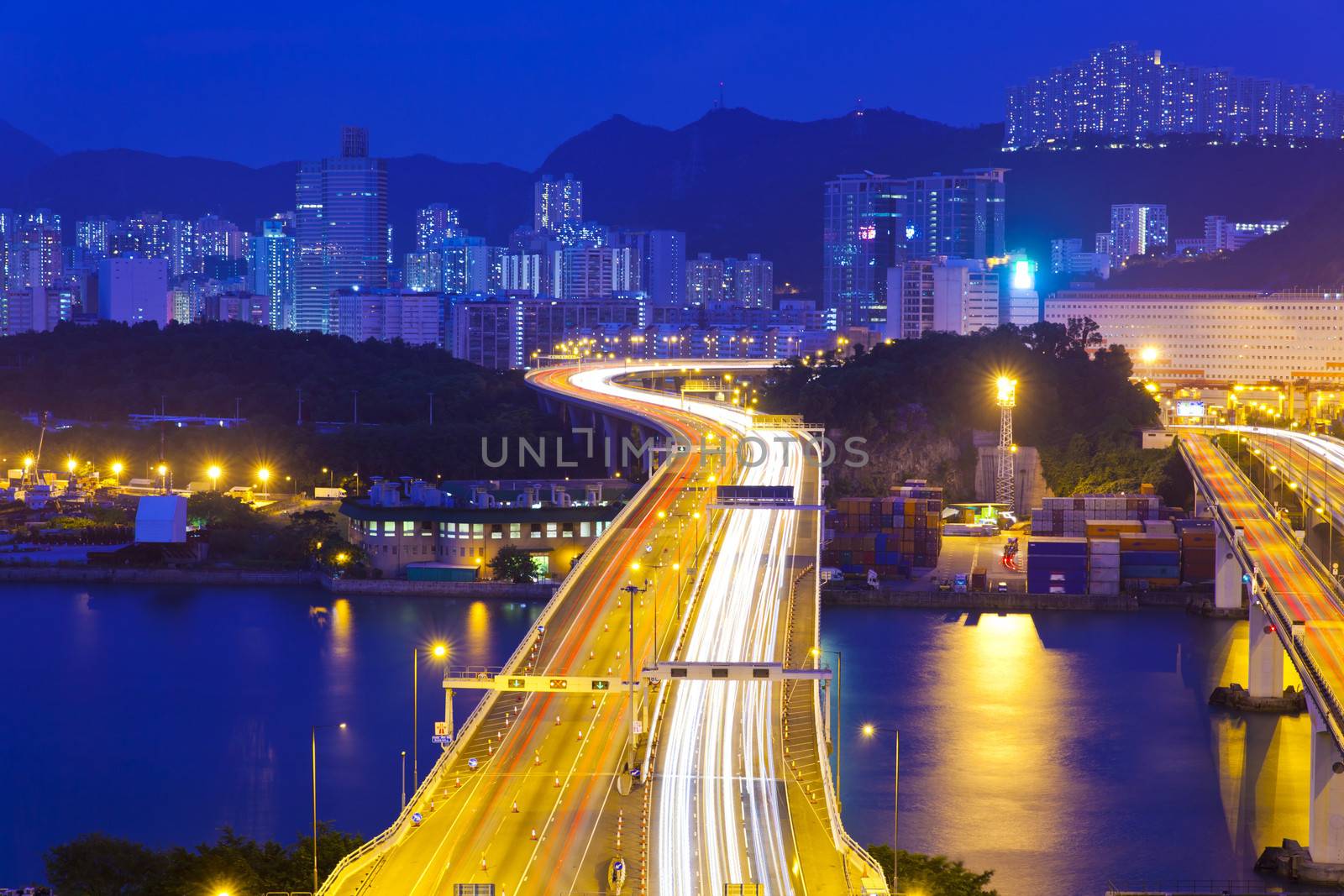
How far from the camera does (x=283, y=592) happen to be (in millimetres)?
13203

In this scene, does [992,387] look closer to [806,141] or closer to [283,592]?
[283,592]

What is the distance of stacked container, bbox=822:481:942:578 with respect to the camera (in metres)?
13.4

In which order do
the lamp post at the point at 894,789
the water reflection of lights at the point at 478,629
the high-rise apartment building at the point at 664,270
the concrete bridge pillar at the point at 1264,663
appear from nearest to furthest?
the lamp post at the point at 894,789, the concrete bridge pillar at the point at 1264,663, the water reflection of lights at the point at 478,629, the high-rise apartment building at the point at 664,270

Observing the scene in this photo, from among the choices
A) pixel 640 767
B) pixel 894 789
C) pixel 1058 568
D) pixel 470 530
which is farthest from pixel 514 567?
pixel 640 767

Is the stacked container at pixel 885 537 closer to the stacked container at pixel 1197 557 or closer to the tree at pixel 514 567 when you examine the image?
the stacked container at pixel 1197 557

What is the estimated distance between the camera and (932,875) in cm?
598

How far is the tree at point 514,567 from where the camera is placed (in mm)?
13117

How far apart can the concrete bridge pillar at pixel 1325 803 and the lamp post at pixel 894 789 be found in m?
1.46

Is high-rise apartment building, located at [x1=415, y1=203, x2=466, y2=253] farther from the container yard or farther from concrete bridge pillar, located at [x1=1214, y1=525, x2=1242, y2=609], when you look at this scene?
concrete bridge pillar, located at [x1=1214, y1=525, x2=1242, y2=609]

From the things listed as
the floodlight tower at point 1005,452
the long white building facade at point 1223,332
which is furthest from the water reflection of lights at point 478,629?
the long white building facade at point 1223,332

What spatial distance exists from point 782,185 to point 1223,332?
84.4 ft

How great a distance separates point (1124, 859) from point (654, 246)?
129ft

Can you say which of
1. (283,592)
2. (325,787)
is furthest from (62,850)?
(283,592)

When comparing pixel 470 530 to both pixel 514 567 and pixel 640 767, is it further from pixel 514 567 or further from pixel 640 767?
pixel 640 767
